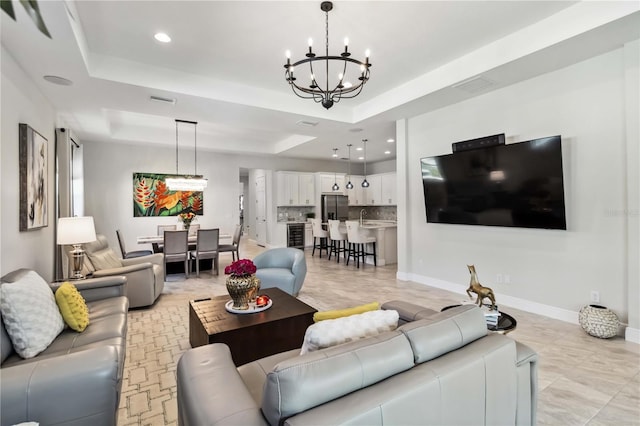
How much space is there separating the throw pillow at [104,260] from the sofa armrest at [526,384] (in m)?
4.58

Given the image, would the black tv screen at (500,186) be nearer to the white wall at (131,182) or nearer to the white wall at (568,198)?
the white wall at (568,198)

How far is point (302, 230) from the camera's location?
9648 millimetres

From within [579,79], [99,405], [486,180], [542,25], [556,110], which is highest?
[542,25]

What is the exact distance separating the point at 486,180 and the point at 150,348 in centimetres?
435

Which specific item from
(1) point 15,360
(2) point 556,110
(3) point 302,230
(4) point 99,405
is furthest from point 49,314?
(3) point 302,230

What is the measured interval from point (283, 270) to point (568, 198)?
3.59 meters

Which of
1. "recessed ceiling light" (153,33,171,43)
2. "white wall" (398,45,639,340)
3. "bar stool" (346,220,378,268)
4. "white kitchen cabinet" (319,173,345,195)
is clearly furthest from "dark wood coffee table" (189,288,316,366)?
"white kitchen cabinet" (319,173,345,195)

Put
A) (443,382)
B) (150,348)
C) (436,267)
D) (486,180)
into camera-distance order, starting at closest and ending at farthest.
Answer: (443,382), (150,348), (486,180), (436,267)

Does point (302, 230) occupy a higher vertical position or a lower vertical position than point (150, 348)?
Answer: higher

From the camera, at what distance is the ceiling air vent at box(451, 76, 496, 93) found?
12.4ft

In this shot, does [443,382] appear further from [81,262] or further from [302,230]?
[302,230]

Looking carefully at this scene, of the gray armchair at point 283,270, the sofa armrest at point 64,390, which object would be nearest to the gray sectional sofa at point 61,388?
the sofa armrest at point 64,390

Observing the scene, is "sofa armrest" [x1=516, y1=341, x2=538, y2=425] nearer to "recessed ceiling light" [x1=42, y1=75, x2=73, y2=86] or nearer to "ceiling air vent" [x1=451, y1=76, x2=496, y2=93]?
"ceiling air vent" [x1=451, y1=76, x2=496, y2=93]

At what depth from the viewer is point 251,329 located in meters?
2.47
